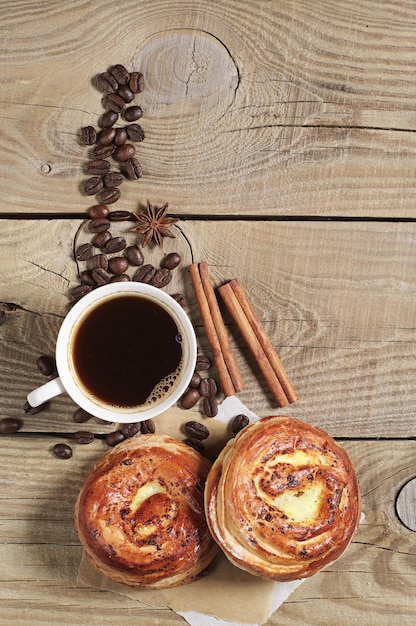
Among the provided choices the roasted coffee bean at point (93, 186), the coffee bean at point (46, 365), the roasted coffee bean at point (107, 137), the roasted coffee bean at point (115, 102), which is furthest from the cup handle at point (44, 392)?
the roasted coffee bean at point (115, 102)

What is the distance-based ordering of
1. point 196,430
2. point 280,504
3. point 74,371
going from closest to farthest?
point 280,504
point 74,371
point 196,430

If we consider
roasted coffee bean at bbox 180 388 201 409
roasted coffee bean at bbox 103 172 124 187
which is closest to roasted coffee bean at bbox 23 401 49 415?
roasted coffee bean at bbox 180 388 201 409

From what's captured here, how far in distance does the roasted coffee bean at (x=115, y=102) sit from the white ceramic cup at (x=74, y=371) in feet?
1.70

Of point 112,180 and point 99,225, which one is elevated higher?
point 112,180

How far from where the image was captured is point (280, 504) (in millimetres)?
1682

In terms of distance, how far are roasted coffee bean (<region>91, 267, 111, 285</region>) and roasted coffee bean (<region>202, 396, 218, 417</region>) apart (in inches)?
16.6

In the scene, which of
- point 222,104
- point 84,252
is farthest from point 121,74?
point 84,252

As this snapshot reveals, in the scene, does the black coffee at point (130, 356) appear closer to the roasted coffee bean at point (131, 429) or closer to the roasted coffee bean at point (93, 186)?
the roasted coffee bean at point (131, 429)

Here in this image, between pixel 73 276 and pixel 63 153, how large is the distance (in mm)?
345

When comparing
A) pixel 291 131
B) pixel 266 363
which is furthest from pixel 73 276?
pixel 291 131

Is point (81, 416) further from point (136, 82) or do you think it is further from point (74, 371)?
point (136, 82)

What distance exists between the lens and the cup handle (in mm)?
1705

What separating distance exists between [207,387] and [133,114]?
772 mm

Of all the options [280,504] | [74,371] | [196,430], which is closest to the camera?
[280,504]
